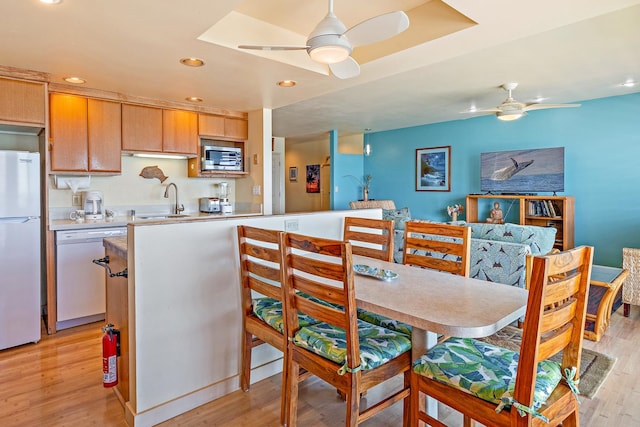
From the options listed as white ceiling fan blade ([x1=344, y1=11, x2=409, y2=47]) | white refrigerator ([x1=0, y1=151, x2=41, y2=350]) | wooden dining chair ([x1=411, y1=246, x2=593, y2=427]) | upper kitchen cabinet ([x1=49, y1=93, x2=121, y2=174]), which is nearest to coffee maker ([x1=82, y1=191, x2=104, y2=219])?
upper kitchen cabinet ([x1=49, y1=93, x2=121, y2=174])

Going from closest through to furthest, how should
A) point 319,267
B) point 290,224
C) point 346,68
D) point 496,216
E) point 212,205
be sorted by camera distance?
point 319,267 < point 346,68 < point 290,224 < point 212,205 < point 496,216

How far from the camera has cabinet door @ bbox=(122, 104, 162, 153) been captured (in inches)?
146

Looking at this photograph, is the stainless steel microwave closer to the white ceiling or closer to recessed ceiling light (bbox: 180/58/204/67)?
the white ceiling

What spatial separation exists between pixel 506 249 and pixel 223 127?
3320 millimetres

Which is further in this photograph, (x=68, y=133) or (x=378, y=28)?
(x=68, y=133)

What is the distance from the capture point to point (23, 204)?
9.23ft

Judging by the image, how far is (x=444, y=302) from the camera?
143 centimetres

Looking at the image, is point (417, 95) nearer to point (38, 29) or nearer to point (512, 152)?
point (512, 152)

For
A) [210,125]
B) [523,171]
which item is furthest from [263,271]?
[523,171]

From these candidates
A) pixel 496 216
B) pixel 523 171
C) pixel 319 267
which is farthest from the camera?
pixel 496 216

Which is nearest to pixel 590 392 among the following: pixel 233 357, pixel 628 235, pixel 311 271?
pixel 311 271

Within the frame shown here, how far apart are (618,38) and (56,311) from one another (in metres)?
5.16

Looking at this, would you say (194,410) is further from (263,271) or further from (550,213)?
(550,213)

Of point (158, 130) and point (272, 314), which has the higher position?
point (158, 130)
